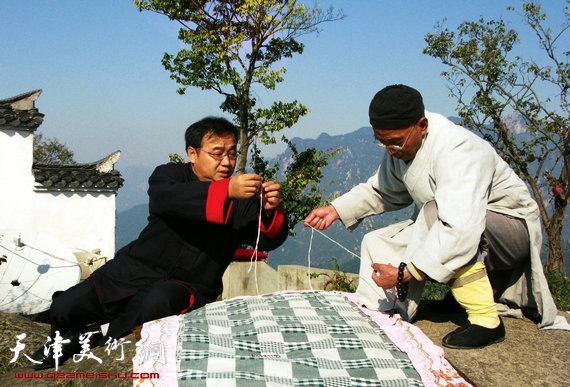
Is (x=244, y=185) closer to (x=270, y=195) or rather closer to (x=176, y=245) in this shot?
(x=270, y=195)

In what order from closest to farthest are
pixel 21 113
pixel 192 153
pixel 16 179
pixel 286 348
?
pixel 286 348 → pixel 192 153 → pixel 21 113 → pixel 16 179

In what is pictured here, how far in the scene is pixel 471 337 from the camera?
9.58 ft

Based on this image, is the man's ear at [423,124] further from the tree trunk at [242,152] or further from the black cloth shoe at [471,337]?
the tree trunk at [242,152]

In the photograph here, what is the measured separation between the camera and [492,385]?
2.54 m

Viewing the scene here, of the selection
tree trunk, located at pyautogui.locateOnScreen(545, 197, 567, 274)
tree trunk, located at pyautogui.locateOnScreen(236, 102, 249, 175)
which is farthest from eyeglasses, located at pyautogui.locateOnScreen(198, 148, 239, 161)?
tree trunk, located at pyautogui.locateOnScreen(236, 102, 249, 175)

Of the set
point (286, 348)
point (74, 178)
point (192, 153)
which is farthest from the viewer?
point (74, 178)

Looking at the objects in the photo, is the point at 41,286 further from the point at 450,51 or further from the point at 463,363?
the point at 450,51

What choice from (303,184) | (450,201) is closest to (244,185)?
(450,201)

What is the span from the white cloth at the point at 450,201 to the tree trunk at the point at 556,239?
5.11m

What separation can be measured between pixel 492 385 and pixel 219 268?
6.13 ft

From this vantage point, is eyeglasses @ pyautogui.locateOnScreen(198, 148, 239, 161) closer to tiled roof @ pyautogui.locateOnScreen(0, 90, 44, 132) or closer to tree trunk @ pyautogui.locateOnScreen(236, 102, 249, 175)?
tree trunk @ pyautogui.locateOnScreen(236, 102, 249, 175)

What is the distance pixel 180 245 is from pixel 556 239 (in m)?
6.78

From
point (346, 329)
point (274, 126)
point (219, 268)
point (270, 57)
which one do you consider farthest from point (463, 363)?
point (270, 57)

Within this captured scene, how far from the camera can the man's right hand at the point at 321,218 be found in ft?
11.8
